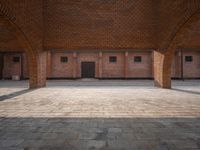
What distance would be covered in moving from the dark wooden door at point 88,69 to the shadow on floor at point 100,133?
17.7m

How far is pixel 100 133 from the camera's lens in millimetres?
2732

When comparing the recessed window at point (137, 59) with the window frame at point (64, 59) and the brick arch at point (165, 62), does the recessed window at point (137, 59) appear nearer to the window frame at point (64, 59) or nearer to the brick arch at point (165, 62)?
the window frame at point (64, 59)

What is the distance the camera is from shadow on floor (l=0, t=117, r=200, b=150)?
227 cm

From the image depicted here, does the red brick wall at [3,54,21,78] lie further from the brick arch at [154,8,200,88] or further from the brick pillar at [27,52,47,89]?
the brick arch at [154,8,200,88]

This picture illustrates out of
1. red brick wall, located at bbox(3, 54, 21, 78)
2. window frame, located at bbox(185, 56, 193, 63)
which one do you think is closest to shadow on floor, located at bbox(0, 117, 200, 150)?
red brick wall, located at bbox(3, 54, 21, 78)

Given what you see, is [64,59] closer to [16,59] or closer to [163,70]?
[16,59]

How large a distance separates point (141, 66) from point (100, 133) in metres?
19.3

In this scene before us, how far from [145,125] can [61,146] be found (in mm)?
1759

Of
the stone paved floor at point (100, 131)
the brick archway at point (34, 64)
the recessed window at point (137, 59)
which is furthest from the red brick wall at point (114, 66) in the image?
the stone paved floor at point (100, 131)

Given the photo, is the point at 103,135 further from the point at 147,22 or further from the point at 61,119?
the point at 147,22

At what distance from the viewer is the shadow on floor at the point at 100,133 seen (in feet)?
7.43

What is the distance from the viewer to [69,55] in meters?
20.9

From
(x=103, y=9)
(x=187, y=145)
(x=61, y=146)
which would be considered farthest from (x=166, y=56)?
(x=61, y=146)

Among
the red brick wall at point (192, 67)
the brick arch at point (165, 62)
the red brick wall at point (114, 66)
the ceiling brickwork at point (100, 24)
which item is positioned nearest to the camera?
the brick arch at point (165, 62)
